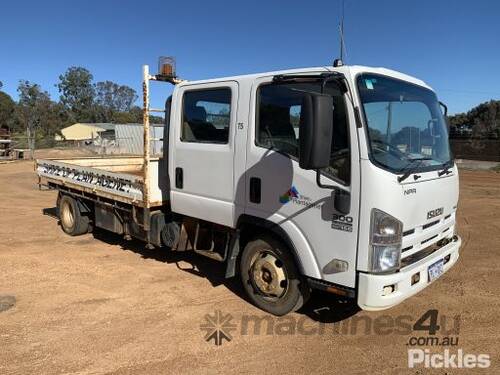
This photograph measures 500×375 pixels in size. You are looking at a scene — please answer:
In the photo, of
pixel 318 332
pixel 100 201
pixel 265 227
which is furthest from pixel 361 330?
pixel 100 201

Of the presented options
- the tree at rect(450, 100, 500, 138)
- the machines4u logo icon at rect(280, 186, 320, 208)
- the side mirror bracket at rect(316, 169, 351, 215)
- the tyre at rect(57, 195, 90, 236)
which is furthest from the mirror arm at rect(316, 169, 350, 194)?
the tree at rect(450, 100, 500, 138)

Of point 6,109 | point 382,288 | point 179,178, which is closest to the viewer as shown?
point 382,288

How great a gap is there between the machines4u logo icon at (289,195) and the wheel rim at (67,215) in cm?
508

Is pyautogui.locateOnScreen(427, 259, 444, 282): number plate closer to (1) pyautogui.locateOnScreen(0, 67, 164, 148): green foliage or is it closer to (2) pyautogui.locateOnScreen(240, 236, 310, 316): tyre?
(2) pyautogui.locateOnScreen(240, 236, 310, 316): tyre

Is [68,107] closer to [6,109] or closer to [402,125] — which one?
[6,109]

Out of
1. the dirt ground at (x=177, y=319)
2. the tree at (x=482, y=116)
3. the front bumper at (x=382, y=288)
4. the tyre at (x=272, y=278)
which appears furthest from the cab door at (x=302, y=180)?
the tree at (x=482, y=116)

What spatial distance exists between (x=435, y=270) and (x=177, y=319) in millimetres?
2568

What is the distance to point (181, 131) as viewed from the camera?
5.37m

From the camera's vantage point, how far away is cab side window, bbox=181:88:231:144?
484 cm

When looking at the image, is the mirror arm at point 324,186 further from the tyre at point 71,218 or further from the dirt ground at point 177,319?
the tyre at point 71,218

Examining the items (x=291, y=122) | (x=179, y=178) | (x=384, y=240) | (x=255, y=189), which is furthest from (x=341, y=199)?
(x=179, y=178)

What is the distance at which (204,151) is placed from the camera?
5.05 meters

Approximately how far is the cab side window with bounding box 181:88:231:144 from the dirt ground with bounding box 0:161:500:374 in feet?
Result: 5.99

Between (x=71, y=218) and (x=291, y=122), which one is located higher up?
(x=291, y=122)
